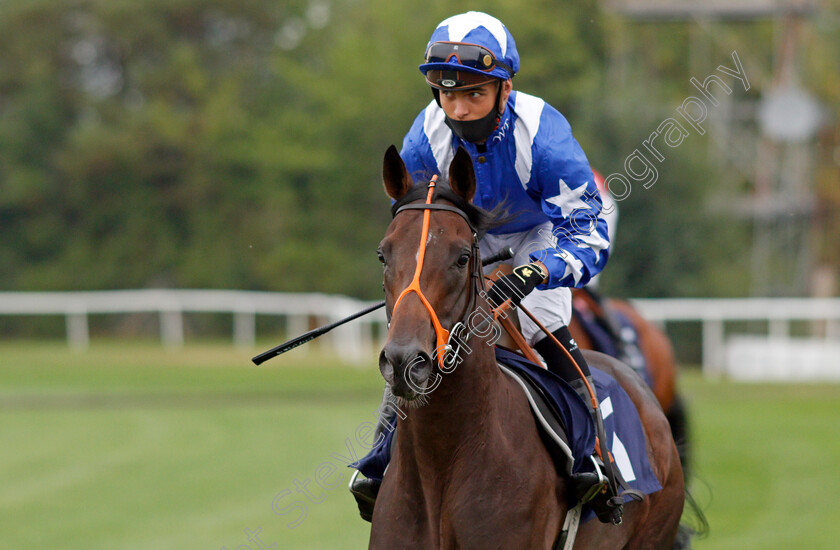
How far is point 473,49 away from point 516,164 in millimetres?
476

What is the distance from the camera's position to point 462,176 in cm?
326

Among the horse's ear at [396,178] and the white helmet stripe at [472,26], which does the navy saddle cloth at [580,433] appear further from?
the white helmet stripe at [472,26]

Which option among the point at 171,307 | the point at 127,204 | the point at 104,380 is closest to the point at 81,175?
the point at 127,204

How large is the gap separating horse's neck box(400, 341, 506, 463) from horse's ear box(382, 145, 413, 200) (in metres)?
0.51

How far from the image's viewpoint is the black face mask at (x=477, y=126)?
365cm

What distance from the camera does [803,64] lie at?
24109mm

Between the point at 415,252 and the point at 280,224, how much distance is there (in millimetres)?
26624

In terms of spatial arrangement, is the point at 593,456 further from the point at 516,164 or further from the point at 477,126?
the point at 477,126

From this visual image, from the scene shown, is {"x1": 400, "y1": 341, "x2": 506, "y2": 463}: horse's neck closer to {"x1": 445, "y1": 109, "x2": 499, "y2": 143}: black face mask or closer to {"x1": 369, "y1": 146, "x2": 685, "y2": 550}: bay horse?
{"x1": 369, "y1": 146, "x2": 685, "y2": 550}: bay horse

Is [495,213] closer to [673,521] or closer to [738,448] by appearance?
[673,521]

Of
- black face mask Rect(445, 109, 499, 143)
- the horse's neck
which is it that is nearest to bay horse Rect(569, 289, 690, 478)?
black face mask Rect(445, 109, 499, 143)

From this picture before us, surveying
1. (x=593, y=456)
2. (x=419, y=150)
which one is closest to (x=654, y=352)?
(x=593, y=456)

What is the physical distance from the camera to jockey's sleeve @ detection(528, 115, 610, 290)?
12.1 feet

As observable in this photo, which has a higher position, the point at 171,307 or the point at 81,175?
the point at 81,175
